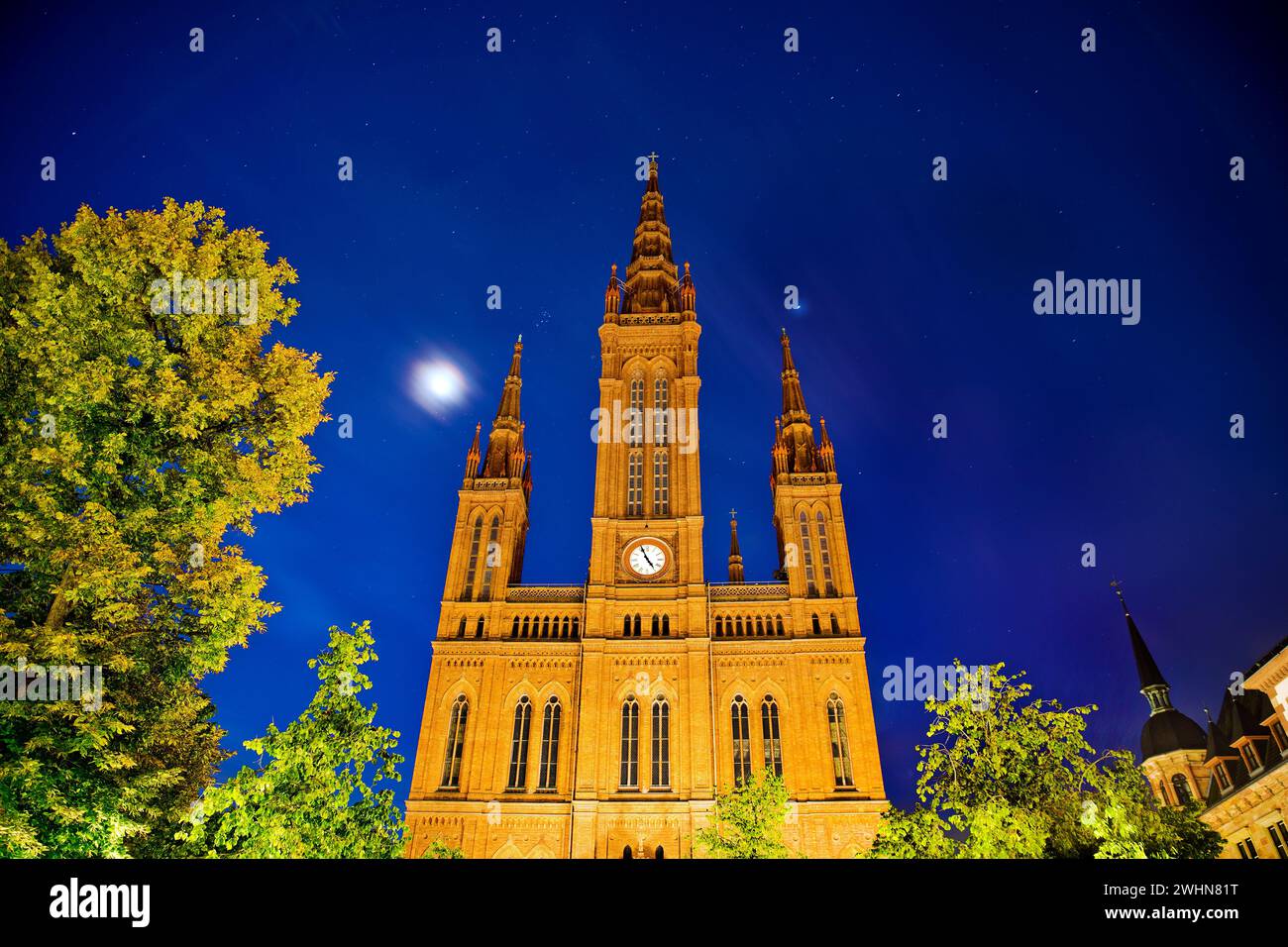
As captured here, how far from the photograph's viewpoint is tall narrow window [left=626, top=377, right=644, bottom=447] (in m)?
52.6

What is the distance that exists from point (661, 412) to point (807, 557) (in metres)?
14.9

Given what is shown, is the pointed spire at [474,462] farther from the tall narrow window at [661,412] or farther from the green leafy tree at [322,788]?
the green leafy tree at [322,788]

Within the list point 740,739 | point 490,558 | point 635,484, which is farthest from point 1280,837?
point 490,558

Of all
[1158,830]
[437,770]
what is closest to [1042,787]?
[1158,830]

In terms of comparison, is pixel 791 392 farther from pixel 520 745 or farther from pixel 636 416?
pixel 520 745

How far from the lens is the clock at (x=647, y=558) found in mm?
47469

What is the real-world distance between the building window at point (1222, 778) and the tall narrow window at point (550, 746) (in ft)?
129

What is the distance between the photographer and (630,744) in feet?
138

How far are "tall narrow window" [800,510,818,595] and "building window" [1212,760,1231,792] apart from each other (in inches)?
1021

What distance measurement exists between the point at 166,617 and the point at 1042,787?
21255mm

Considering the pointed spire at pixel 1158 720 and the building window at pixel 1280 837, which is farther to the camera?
the pointed spire at pixel 1158 720

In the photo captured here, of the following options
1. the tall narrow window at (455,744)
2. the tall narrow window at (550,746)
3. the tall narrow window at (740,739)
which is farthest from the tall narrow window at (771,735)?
the tall narrow window at (455,744)

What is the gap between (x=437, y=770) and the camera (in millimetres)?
40812
